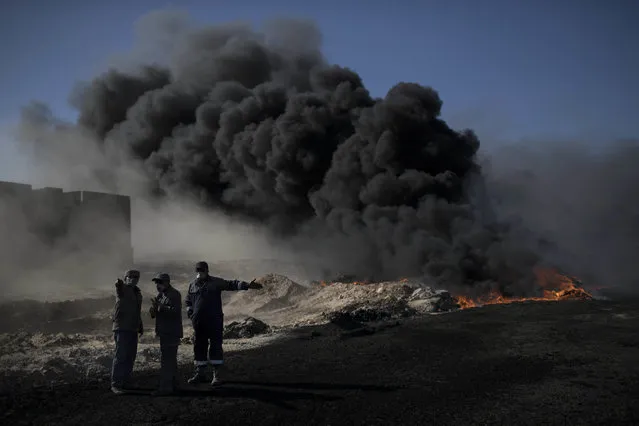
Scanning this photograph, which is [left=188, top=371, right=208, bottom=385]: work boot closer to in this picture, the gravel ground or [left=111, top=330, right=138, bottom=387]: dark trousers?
the gravel ground

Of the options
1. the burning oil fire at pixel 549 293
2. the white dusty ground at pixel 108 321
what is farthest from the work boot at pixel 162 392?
the burning oil fire at pixel 549 293

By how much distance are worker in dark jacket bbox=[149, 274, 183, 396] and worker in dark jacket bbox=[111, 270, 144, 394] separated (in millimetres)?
299

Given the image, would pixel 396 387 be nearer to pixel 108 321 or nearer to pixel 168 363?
pixel 168 363

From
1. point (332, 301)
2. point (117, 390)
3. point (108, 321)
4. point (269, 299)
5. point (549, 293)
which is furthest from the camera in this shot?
point (269, 299)

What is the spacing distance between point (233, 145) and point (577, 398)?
27121 millimetres

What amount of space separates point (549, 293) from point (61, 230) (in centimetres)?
1987

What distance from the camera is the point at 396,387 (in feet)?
22.8

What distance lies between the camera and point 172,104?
34.7 metres

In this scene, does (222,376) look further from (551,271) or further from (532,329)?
(551,271)

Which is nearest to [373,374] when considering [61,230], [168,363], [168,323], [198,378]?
[198,378]

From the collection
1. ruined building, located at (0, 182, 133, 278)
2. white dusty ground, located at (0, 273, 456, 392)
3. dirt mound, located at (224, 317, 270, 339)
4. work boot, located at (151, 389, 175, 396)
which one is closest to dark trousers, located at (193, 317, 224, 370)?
work boot, located at (151, 389, 175, 396)

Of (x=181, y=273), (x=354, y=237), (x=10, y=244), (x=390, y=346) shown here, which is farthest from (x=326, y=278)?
(x=390, y=346)

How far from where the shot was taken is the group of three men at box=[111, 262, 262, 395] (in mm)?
6828

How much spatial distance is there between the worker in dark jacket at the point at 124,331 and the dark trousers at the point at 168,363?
0.40 meters
